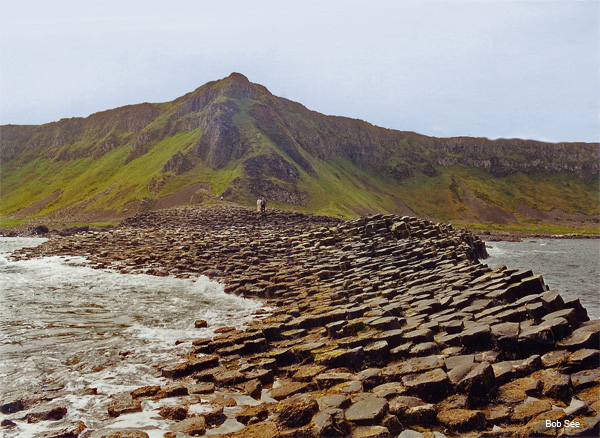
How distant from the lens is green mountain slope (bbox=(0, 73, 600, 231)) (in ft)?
316

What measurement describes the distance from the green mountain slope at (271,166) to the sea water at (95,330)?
2251 inches

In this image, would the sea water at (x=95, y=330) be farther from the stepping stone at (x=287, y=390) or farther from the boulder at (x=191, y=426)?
the stepping stone at (x=287, y=390)

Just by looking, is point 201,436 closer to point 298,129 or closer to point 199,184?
point 199,184

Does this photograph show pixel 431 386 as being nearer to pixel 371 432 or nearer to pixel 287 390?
pixel 371 432

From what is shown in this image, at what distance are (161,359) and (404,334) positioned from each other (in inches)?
264

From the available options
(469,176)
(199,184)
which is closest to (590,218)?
(469,176)

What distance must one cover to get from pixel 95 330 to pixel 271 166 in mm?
88073

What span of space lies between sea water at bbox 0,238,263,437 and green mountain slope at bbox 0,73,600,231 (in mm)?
57181

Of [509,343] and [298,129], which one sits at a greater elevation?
[298,129]

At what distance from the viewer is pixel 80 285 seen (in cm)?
2247

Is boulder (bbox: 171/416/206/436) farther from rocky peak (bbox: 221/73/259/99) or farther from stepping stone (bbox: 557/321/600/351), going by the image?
rocky peak (bbox: 221/73/259/99)

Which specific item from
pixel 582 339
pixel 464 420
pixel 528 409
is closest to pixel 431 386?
pixel 464 420

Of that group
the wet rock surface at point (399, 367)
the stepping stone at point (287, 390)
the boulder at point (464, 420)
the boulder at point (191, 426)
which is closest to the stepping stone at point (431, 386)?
the wet rock surface at point (399, 367)

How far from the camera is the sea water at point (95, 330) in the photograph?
9.07m
